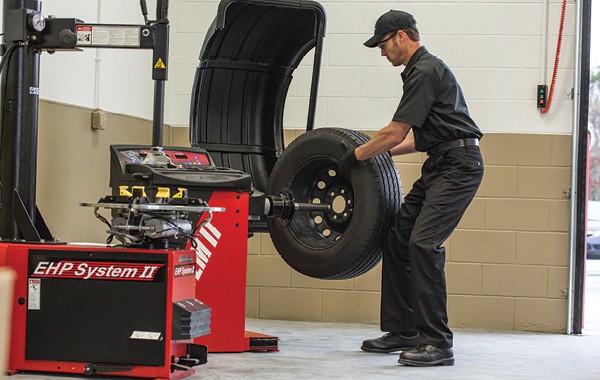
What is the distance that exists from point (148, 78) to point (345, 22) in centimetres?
136

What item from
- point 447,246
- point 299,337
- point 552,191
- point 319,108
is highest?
point 319,108

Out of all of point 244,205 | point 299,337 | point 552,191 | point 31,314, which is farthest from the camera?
point 552,191

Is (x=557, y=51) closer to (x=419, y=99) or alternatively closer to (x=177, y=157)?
(x=419, y=99)

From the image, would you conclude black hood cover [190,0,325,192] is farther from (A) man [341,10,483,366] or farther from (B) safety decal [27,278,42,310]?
(B) safety decal [27,278,42,310]

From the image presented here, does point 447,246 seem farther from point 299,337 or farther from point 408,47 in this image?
point 408,47

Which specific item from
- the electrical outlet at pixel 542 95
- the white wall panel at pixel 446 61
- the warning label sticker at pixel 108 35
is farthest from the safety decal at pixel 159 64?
the electrical outlet at pixel 542 95

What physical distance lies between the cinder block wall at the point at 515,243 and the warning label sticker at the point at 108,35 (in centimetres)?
275

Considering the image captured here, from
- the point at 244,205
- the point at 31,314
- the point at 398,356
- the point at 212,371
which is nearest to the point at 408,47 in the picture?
the point at 244,205

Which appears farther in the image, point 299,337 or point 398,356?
point 299,337

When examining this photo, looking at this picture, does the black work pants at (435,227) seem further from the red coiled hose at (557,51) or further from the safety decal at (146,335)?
the red coiled hose at (557,51)

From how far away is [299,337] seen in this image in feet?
17.4

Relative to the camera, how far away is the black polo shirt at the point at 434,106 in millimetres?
4391

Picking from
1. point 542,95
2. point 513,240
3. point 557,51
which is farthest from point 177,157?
point 557,51

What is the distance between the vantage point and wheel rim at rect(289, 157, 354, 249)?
4.75m
